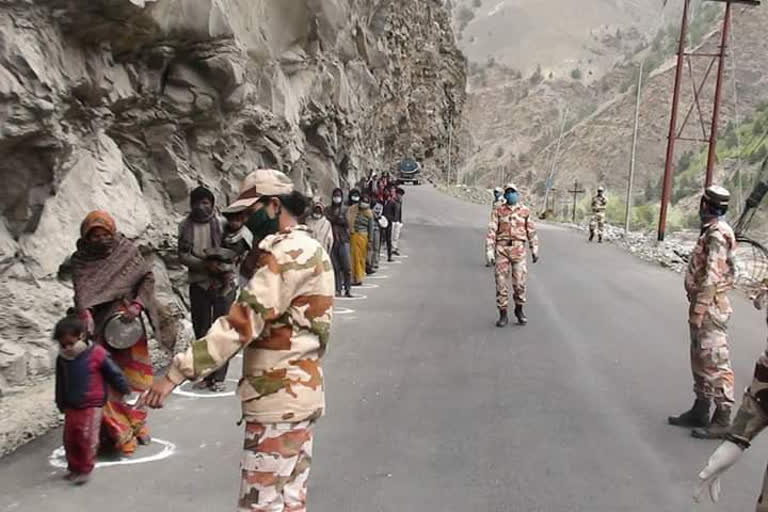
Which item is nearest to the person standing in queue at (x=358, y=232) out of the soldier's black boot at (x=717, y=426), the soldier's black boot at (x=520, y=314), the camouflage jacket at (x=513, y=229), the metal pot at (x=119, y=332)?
the camouflage jacket at (x=513, y=229)

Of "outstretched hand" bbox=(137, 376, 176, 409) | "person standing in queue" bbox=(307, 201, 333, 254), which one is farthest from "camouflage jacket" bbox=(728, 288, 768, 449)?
"person standing in queue" bbox=(307, 201, 333, 254)

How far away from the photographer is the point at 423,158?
66.1m

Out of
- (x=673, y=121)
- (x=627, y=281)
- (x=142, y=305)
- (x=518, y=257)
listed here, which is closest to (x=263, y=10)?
(x=518, y=257)

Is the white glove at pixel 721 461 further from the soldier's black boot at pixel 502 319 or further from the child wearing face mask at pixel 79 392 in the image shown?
the soldier's black boot at pixel 502 319

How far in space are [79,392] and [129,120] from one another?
613cm

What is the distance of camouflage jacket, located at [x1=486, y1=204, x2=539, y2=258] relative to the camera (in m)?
12.1

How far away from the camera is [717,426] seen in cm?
695

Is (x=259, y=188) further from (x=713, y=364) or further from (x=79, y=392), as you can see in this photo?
(x=713, y=364)

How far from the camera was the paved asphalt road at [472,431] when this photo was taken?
5418 millimetres

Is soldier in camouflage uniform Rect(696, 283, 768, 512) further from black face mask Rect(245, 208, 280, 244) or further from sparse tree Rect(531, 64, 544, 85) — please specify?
sparse tree Rect(531, 64, 544, 85)

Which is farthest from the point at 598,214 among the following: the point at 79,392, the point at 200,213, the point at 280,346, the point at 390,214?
the point at 280,346

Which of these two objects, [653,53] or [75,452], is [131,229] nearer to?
[75,452]

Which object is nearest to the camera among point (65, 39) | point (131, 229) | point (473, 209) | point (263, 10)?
point (65, 39)

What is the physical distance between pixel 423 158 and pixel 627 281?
48.3 metres
